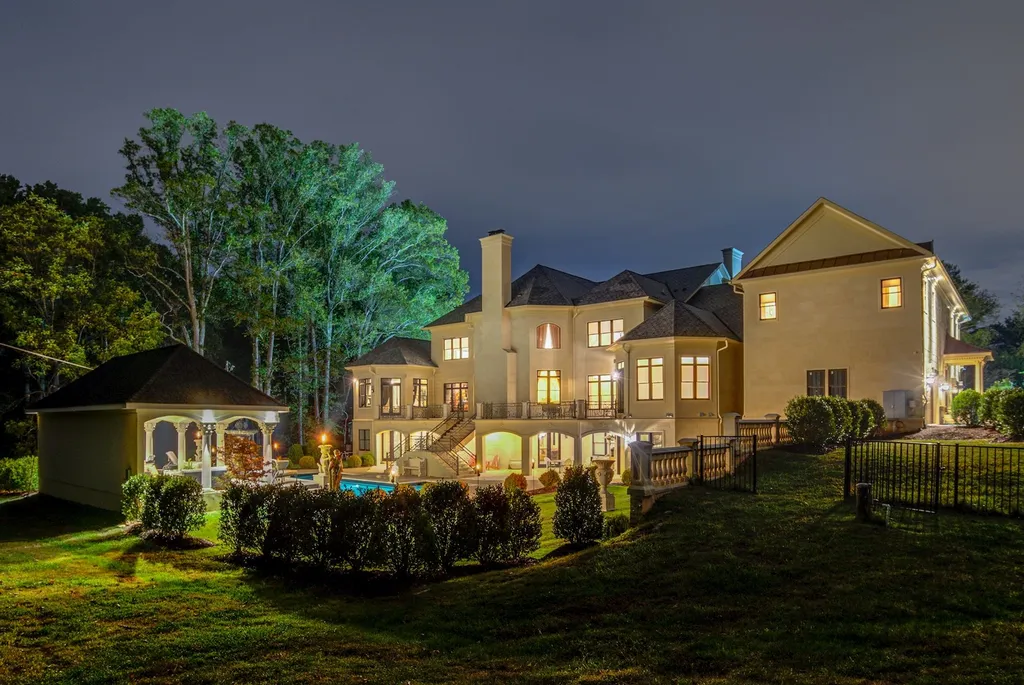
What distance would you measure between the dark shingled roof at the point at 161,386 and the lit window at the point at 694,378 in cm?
1608

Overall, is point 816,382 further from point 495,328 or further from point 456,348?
point 456,348

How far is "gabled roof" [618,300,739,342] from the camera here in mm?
27859

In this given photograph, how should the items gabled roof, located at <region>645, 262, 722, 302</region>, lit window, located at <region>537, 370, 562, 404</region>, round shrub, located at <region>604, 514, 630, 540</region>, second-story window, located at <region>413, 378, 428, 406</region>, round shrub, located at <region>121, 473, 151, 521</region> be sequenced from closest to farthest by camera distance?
round shrub, located at <region>604, 514, 630, 540</region>
round shrub, located at <region>121, 473, 151, 521</region>
lit window, located at <region>537, 370, 562, 404</region>
gabled roof, located at <region>645, 262, 722, 302</region>
second-story window, located at <region>413, 378, 428, 406</region>

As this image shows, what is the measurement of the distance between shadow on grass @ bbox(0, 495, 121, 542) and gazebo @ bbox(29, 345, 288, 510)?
0.50m

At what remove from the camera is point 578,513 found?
1282cm

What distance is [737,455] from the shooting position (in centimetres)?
1680

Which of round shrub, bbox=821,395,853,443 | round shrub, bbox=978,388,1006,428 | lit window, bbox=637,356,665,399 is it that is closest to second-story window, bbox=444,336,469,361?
lit window, bbox=637,356,665,399

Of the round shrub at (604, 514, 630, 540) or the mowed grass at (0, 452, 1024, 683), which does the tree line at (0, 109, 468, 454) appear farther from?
the round shrub at (604, 514, 630, 540)

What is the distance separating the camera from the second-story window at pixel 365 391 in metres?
37.9

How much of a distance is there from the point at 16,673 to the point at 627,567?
7.66 metres

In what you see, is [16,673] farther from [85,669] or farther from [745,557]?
[745,557]

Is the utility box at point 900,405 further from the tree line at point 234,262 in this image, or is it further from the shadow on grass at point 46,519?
the tree line at point 234,262

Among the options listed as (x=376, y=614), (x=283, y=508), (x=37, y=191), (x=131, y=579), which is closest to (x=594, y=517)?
(x=376, y=614)

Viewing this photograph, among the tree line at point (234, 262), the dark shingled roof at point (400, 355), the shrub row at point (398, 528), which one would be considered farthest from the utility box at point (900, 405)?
the tree line at point (234, 262)
